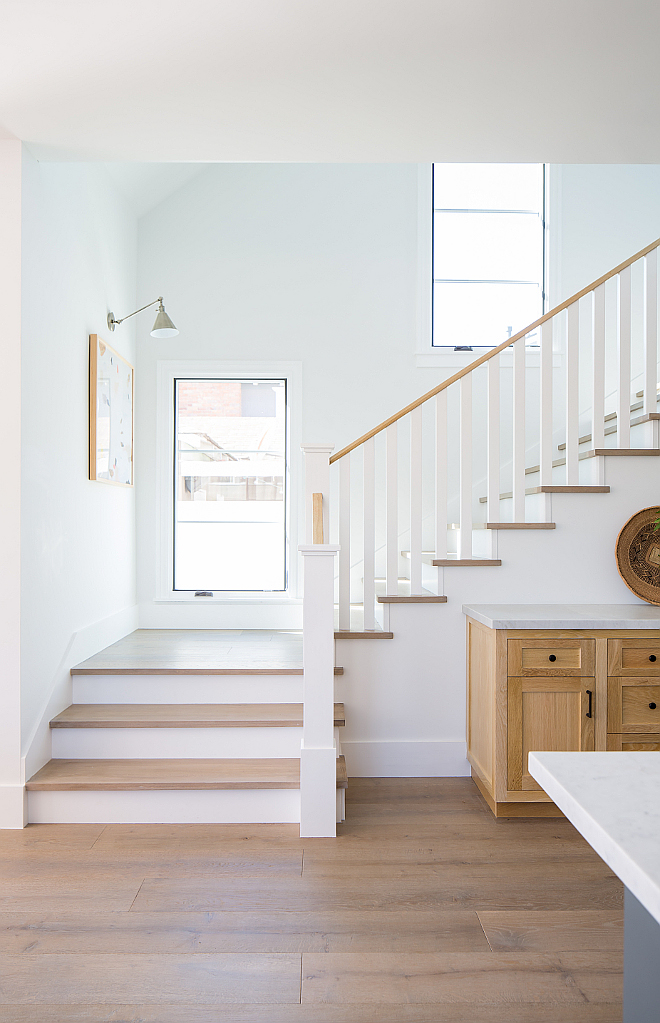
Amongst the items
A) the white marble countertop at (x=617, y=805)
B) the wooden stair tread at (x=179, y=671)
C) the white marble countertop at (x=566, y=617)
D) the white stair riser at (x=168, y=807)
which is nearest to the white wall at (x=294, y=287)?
the wooden stair tread at (x=179, y=671)

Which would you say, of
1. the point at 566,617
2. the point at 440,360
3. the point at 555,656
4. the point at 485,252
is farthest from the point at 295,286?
the point at 555,656

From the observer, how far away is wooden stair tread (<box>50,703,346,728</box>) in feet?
9.18

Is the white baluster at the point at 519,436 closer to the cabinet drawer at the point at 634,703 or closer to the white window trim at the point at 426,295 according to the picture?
the cabinet drawer at the point at 634,703

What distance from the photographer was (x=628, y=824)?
76cm

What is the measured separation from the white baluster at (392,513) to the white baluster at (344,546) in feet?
0.64

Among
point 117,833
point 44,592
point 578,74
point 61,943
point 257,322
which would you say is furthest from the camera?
point 257,322

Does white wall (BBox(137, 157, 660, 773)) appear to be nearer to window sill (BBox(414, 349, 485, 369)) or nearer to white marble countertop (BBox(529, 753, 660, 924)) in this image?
window sill (BBox(414, 349, 485, 369))

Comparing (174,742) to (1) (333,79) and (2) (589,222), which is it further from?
(2) (589,222)

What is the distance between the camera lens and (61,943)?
6.02 ft

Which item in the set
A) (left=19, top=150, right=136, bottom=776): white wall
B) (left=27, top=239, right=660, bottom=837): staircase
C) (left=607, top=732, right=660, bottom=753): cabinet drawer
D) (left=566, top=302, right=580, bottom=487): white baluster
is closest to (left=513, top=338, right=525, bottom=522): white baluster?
(left=27, top=239, right=660, bottom=837): staircase

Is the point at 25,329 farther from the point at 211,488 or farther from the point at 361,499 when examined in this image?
Result: the point at 361,499

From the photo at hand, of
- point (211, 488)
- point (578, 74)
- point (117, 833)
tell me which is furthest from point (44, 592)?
point (578, 74)

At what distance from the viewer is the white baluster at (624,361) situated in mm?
3002

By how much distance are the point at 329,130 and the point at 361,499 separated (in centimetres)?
235
